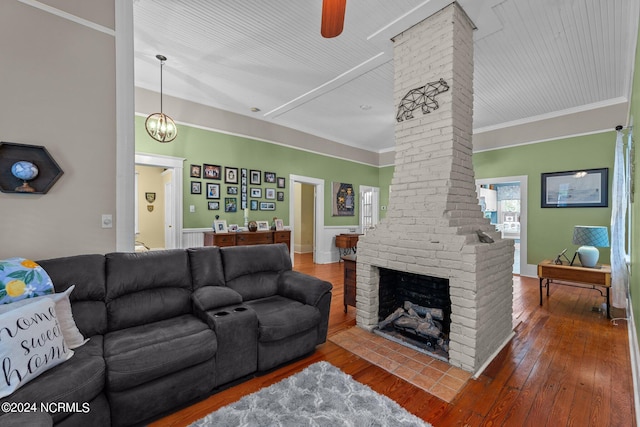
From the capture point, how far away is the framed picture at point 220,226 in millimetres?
5078

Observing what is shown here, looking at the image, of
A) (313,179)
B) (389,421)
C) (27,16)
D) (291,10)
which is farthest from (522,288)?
(27,16)

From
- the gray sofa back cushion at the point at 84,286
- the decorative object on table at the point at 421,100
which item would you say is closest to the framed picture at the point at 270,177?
the decorative object on table at the point at 421,100

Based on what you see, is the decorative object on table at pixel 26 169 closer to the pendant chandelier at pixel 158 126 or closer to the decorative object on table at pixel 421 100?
the pendant chandelier at pixel 158 126

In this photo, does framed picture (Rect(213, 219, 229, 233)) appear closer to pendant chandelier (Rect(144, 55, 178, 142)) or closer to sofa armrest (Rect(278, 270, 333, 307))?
pendant chandelier (Rect(144, 55, 178, 142))

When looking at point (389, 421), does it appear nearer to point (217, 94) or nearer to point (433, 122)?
point (433, 122)

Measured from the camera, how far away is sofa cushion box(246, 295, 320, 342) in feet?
6.98

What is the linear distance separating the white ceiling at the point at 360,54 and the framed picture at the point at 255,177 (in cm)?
121

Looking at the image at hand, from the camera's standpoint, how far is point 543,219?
5.30 m

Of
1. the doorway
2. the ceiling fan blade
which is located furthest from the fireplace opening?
the doorway

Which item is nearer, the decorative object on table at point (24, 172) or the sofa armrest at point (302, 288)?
the decorative object on table at point (24, 172)

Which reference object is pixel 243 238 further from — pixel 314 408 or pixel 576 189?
pixel 576 189

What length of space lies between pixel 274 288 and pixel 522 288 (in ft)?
14.4

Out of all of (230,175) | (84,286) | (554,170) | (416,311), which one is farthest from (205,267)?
(554,170)

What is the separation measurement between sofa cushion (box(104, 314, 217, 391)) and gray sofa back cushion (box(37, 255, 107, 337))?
144mm
